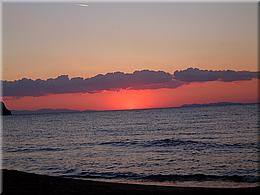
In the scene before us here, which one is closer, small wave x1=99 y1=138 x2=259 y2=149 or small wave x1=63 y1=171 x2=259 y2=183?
small wave x1=63 y1=171 x2=259 y2=183

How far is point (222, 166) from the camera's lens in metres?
9.11

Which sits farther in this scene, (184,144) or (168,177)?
(184,144)

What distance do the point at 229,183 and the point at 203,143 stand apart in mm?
7895

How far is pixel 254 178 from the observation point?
23.1ft

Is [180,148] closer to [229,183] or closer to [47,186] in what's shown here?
[229,183]

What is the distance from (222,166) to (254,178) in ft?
6.80

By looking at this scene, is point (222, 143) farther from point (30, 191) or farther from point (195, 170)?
point (30, 191)

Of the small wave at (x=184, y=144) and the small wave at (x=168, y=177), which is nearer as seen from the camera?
the small wave at (x=168, y=177)

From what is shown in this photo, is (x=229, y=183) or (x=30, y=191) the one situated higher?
(x=30, y=191)

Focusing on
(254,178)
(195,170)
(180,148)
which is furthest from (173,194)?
(180,148)

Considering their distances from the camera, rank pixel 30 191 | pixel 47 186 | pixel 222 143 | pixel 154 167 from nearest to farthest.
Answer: pixel 30 191
pixel 47 186
pixel 154 167
pixel 222 143

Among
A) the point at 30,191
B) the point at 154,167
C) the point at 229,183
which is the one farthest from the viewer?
the point at 154,167

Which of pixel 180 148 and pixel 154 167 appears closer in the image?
pixel 154 167

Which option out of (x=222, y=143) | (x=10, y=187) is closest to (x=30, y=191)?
(x=10, y=187)
